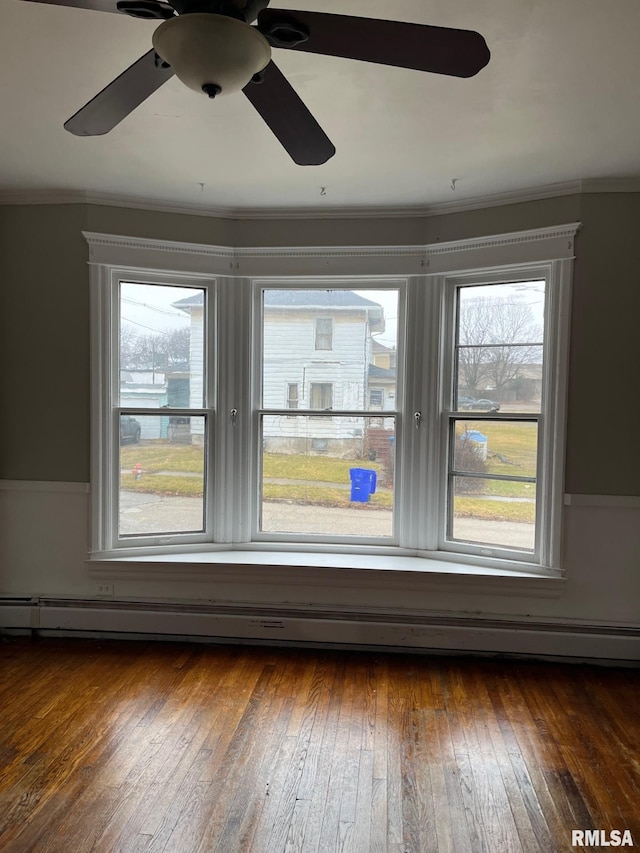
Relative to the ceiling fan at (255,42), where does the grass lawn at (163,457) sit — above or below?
below

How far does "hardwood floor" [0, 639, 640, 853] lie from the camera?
2.04m

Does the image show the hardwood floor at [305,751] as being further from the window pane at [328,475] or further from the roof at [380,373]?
the roof at [380,373]

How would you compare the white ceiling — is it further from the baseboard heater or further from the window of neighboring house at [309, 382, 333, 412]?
the baseboard heater

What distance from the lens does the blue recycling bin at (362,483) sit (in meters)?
3.79

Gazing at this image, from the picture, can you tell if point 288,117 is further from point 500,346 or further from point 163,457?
point 163,457

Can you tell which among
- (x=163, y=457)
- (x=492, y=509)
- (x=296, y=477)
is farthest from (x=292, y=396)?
(x=492, y=509)

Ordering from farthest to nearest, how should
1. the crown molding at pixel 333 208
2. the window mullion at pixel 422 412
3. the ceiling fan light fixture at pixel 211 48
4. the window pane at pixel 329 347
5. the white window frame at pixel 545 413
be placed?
1. the window pane at pixel 329 347
2. the window mullion at pixel 422 412
3. the white window frame at pixel 545 413
4. the crown molding at pixel 333 208
5. the ceiling fan light fixture at pixel 211 48

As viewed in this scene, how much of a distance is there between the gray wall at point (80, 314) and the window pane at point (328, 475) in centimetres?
107

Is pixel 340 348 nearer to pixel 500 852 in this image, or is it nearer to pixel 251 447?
pixel 251 447

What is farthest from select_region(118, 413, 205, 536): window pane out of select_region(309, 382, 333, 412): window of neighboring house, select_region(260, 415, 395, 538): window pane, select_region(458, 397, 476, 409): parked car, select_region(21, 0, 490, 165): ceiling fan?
select_region(21, 0, 490, 165): ceiling fan

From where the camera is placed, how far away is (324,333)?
3781 millimetres

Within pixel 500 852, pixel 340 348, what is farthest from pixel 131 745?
pixel 340 348

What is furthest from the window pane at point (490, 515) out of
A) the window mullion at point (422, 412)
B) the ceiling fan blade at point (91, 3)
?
the ceiling fan blade at point (91, 3)

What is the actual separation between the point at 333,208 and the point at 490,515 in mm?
2031
